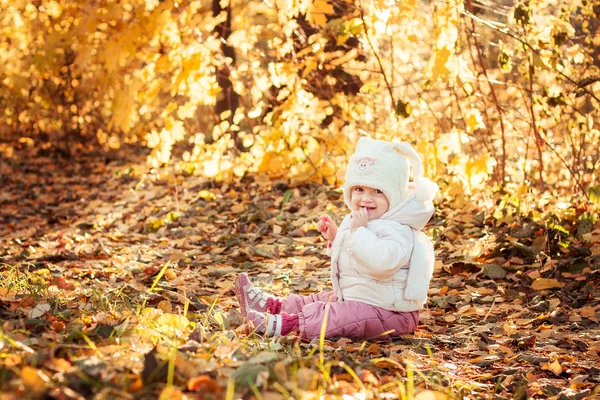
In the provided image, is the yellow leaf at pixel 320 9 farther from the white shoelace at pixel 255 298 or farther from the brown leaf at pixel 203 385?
the brown leaf at pixel 203 385

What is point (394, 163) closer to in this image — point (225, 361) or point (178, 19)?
point (225, 361)

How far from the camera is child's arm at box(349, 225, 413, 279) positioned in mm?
3213

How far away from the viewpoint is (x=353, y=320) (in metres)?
3.28

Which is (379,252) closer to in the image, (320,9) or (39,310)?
(39,310)

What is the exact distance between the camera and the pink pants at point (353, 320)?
3270 millimetres

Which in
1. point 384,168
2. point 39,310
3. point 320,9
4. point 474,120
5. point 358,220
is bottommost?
point 39,310

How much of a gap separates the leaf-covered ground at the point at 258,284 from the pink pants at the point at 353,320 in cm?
9

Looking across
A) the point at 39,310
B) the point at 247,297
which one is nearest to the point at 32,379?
the point at 39,310

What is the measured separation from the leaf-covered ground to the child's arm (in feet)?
1.15

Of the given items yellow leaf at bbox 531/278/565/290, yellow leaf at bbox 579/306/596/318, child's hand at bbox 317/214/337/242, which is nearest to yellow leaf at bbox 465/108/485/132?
yellow leaf at bbox 531/278/565/290

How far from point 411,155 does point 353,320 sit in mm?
875

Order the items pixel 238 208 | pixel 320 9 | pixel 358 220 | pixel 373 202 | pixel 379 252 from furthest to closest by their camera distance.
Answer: pixel 238 208
pixel 320 9
pixel 373 202
pixel 358 220
pixel 379 252

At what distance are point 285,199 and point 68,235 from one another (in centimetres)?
195

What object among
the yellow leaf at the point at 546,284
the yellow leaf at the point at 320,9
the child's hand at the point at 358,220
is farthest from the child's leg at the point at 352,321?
the yellow leaf at the point at 320,9
